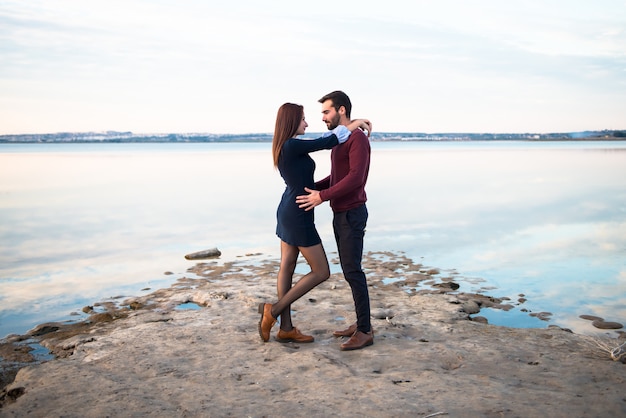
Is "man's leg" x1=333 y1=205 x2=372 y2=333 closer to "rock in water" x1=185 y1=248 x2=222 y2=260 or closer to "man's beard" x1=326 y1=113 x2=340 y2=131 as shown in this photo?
"man's beard" x1=326 y1=113 x2=340 y2=131

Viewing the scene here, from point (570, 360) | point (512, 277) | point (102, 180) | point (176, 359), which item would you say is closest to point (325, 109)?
point (176, 359)

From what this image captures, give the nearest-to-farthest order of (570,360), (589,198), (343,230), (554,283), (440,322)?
(570,360) → (343,230) → (440,322) → (554,283) → (589,198)

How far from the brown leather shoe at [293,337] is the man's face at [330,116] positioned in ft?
6.58

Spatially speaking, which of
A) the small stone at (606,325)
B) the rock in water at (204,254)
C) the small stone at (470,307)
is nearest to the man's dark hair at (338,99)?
the small stone at (470,307)

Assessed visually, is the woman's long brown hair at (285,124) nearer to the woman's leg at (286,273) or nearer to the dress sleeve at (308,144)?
the dress sleeve at (308,144)

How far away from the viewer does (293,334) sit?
5.71 m

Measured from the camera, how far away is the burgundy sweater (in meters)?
5.32

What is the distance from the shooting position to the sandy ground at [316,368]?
4207 mm

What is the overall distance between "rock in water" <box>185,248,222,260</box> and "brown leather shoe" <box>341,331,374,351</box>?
6.04 metres

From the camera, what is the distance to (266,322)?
5660 mm

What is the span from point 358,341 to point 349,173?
1584 millimetres

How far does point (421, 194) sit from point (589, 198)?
610 centimetres

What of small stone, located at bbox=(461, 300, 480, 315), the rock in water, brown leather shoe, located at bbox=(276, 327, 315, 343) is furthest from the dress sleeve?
the rock in water

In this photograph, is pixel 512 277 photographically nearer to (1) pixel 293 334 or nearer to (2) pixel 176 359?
(1) pixel 293 334
